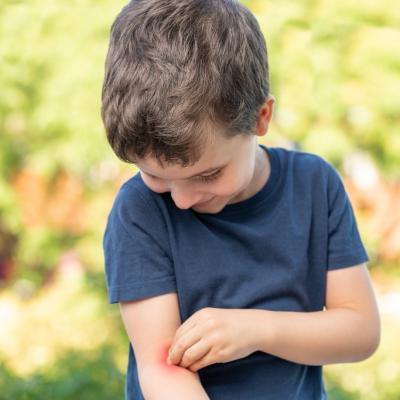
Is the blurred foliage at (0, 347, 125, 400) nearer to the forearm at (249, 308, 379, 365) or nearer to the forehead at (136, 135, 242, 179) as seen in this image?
the forearm at (249, 308, 379, 365)

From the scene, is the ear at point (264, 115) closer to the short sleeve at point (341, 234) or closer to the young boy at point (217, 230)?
the young boy at point (217, 230)

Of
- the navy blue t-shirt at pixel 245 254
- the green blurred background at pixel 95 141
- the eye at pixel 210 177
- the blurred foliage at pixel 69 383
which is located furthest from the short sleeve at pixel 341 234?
the green blurred background at pixel 95 141

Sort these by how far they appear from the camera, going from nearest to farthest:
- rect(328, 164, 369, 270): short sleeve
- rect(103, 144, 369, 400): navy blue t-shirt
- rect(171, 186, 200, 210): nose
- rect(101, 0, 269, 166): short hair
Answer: rect(101, 0, 269, 166): short hair, rect(171, 186, 200, 210): nose, rect(103, 144, 369, 400): navy blue t-shirt, rect(328, 164, 369, 270): short sleeve

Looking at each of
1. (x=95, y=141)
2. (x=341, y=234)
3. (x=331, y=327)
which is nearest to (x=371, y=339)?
(x=331, y=327)

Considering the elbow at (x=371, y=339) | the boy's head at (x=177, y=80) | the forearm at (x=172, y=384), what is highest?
the boy's head at (x=177, y=80)

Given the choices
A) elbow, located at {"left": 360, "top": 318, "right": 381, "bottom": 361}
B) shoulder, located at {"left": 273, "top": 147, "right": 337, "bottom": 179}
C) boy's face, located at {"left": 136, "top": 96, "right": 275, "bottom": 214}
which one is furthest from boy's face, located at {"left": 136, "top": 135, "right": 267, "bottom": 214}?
elbow, located at {"left": 360, "top": 318, "right": 381, "bottom": 361}

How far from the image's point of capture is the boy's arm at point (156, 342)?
171cm

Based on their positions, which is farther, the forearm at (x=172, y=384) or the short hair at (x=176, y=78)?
the forearm at (x=172, y=384)

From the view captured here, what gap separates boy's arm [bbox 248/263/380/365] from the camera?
1747mm

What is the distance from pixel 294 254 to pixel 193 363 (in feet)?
1.13

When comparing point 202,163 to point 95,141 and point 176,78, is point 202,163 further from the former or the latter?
point 95,141

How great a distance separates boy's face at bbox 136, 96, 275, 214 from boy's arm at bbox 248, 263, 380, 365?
0.86 feet

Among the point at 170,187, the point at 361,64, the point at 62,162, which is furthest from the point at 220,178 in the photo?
the point at 62,162

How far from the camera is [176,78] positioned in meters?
1.54
